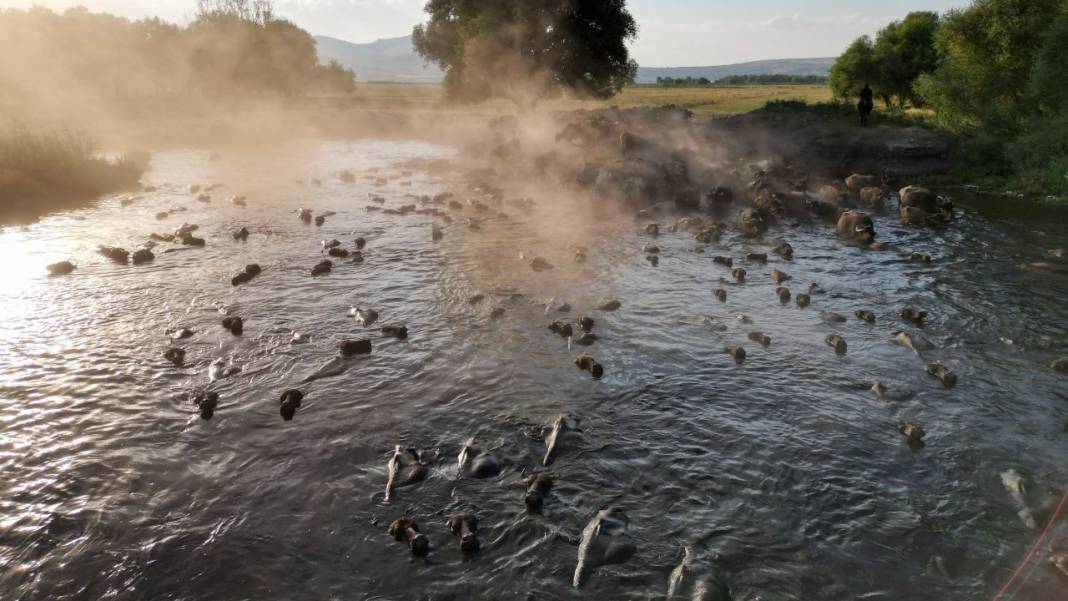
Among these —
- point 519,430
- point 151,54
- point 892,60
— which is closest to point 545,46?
point 892,60

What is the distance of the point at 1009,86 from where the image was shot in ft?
123

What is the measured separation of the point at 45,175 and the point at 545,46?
115ft

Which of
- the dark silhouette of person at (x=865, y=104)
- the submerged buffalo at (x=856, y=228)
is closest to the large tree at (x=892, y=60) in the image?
the dark silhouette of person at (x=865, y=104)

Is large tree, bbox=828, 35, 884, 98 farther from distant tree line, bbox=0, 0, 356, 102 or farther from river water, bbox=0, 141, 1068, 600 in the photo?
distant tree line, bbox=0, 0, 356, 102

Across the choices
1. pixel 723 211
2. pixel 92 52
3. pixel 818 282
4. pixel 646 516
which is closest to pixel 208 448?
pixel 646 516

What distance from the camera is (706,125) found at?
47.4 m

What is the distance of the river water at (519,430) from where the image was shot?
7.80 m

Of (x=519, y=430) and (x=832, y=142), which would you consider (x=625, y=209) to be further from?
(x=519, y=430)

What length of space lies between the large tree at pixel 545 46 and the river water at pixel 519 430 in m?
34.8

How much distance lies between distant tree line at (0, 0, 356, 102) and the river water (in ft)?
188

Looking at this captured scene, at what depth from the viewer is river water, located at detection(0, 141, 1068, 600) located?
7.80m

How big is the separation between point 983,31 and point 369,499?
46.6 meters

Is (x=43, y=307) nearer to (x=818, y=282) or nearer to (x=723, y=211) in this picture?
(x=818, y=282)

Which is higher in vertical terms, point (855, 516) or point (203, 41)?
point (203, 41)
